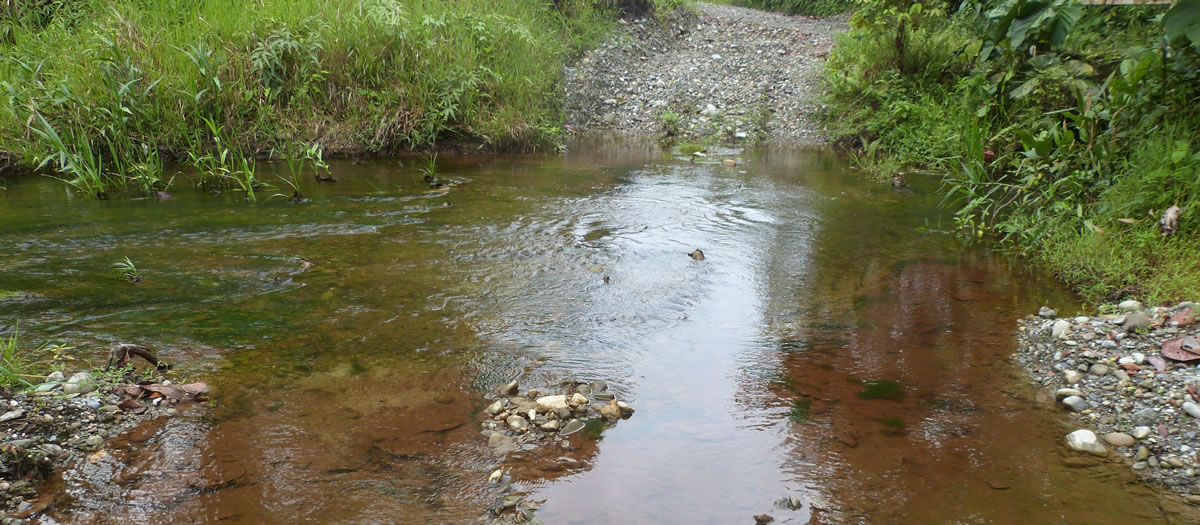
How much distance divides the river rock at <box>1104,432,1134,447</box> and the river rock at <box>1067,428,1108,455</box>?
0.05 metres

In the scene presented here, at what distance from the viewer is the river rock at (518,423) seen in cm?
262

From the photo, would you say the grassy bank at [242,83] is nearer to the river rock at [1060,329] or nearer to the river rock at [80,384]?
the river rock at [80,384]

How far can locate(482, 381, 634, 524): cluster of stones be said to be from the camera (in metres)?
2.57

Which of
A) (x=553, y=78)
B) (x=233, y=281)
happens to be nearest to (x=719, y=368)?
(x=233, y=281)

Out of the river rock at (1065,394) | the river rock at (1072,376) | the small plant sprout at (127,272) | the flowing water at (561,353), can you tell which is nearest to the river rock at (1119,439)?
the flowing water at (561,353)

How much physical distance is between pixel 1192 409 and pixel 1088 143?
2.55 metres

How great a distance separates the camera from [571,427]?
2652mm

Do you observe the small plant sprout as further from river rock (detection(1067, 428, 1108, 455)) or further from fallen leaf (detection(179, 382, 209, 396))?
river rock (detection(1067, 428, 1108, 455))

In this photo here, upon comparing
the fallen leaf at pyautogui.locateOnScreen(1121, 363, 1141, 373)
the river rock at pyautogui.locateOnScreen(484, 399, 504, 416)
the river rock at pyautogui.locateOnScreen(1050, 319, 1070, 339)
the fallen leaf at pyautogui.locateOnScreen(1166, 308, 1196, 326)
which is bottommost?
the river rock at pyautogui.locateOnScreen(484, 399, 504, 416)

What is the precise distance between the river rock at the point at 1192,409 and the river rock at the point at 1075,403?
1.00ft

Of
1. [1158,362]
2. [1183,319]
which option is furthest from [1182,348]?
[1183,319]

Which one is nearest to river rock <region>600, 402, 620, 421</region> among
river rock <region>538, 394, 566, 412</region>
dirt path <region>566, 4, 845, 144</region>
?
river rock <region>538, 394, 566, 412</region>

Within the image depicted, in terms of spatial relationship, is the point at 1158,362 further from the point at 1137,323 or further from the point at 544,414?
the point at 544,414

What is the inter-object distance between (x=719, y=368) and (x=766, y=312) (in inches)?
30.5
